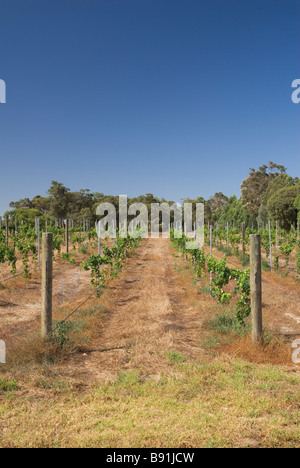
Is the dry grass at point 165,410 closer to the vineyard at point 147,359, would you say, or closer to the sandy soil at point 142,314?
the vineyard at point 147,359

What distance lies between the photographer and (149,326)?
23.3 ft

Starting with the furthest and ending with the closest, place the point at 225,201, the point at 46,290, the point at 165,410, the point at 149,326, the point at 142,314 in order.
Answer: the point at 225,201, the point at 142,314, the point at 149,326, the point at 46,290, the point at 165,410

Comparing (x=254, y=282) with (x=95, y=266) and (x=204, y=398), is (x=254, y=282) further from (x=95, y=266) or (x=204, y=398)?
(x=95, y=266)

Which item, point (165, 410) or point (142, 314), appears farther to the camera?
point (142, 314)

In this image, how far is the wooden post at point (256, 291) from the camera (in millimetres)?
5691

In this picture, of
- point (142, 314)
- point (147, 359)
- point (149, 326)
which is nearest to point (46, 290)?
point (147, 359)

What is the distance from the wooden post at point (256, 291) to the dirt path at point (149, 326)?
104 cm

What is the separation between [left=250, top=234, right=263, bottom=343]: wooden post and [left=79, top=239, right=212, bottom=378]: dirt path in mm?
1039

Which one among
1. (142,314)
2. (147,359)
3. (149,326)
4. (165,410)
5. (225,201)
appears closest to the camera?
(165,410)

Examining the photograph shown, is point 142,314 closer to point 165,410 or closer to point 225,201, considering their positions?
point 165,410

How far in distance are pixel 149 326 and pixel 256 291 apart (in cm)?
249
